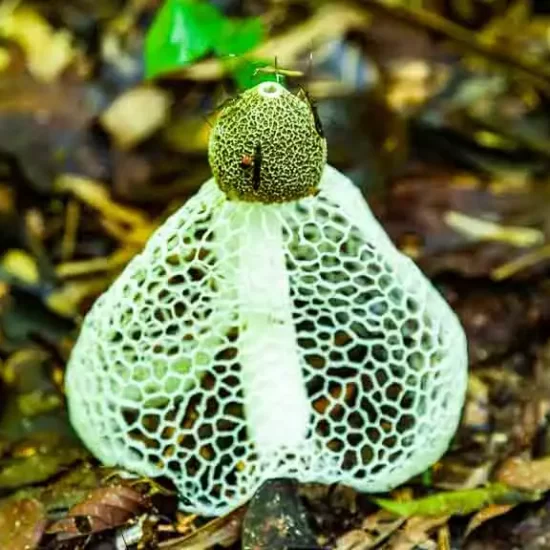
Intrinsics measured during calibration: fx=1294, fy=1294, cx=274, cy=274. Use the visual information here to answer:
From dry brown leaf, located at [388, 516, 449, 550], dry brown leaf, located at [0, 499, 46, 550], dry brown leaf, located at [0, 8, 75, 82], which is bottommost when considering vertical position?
dry brown leaf, located at [388, 516, 449, 550]

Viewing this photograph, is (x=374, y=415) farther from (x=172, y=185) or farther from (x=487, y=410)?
(x=172, y=185)

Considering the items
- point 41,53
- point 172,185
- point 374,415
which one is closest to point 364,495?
point 374,415

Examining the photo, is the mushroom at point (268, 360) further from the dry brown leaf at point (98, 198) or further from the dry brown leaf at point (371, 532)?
the dry brown leaf at point (98, 198)

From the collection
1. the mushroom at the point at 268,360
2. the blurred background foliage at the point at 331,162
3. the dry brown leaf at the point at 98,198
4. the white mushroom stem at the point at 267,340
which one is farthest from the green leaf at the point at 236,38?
the white mushroom stem at the point at 267,340

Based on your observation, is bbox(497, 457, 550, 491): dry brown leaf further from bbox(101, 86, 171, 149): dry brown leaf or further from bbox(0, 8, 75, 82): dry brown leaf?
bbox(0, 8, 75, 82): dry brown leaf

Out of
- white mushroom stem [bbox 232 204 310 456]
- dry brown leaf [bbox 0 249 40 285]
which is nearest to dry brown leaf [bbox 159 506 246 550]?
white mushroom stem [bbox 232 204 310 456]

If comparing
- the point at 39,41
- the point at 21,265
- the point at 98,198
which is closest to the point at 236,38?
the point at 98,198

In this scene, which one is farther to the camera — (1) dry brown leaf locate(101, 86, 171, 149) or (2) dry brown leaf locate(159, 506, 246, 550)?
(1) dry brown leaf locate(101, 86, 171, 149)

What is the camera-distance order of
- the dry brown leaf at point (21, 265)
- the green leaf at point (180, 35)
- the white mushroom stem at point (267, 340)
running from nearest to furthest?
the white mushroom stem at point (267, 340) → the green leaf at point (180, 35) → the dry brown leaf at point (21, 265)

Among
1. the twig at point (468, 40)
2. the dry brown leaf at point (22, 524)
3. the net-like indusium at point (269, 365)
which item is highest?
the twig at point (468, 40)
